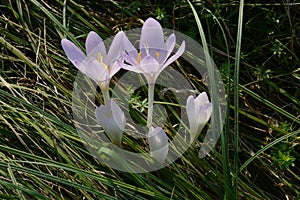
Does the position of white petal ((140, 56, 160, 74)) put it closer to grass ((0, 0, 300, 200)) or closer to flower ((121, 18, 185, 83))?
flower ((121, 18, 185, 83))

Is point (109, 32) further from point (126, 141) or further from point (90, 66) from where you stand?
point (90, 66)

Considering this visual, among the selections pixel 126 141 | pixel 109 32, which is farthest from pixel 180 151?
pixel 109 32

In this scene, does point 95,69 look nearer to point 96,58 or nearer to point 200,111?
point 96,58

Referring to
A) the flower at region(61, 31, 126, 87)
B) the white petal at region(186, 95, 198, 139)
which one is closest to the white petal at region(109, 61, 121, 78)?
the flower at region(61, 31, 126, 87)

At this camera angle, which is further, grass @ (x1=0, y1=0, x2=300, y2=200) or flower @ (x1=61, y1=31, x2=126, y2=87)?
grass @ (x1=0, y1=0, x2=300, y2=200)

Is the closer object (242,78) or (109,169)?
(109,169)

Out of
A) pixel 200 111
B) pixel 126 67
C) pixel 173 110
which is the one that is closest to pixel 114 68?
pixel 126 67

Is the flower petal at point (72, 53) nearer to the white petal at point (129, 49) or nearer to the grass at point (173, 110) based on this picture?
the white petal at point (129, 49)
